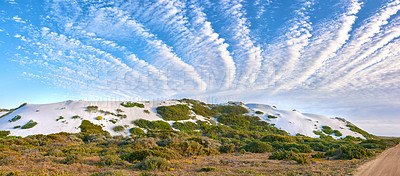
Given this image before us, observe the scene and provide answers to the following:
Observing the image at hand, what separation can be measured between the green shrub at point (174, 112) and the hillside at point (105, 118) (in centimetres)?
145

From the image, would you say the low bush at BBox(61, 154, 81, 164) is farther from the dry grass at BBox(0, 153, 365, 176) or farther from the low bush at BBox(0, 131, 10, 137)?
the low bush at BBox(0, 131, 10, 137)

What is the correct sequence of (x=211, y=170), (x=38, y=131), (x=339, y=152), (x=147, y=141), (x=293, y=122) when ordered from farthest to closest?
1. (x=293, y=122)
2. (x=38, y=131)
3. (x=147, y=141)
4. (x=339, y=152)
5. (x=211, y=170)

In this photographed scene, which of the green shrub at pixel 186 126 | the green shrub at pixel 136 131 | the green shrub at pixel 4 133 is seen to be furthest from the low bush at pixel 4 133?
the green shrub at pixel 186 126

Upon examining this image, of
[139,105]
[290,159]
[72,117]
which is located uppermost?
[139,105]

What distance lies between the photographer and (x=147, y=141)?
17578mm

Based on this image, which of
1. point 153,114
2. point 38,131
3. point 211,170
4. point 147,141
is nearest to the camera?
point 211,170

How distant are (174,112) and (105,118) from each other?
651 inches

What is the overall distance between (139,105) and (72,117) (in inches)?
624

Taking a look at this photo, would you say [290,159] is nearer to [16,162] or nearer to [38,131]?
[16,162]

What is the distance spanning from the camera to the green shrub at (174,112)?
47.2m

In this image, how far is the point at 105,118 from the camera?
130ft

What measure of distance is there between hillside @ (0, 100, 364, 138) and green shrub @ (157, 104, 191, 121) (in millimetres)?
1448

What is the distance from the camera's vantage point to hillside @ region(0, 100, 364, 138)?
32.8 metres

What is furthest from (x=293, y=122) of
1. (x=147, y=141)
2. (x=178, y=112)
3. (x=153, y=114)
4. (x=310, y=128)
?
(x=147, y=141)
